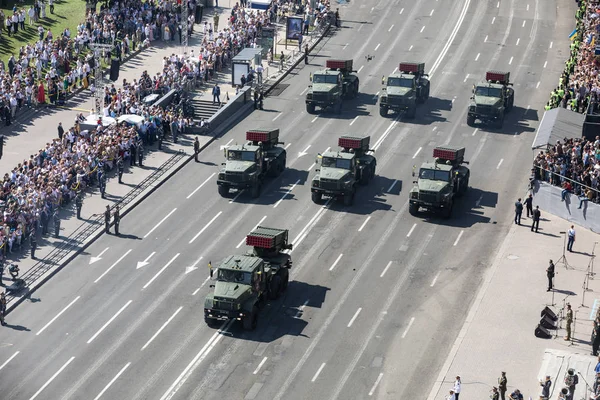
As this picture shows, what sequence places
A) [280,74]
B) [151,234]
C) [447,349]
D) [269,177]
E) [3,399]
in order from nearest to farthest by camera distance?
[3,399], [447,349], [151,234], [269,177], [280,74]

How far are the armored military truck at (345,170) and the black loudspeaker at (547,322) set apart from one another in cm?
1683

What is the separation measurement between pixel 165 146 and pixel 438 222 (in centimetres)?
1964

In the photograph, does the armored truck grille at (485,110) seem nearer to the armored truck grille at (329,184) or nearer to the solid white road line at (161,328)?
the armored truck grille at (329,184)

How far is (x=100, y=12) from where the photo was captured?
326 feet

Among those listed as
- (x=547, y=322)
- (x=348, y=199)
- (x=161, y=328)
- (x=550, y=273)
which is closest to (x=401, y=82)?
(x=348, y=199)

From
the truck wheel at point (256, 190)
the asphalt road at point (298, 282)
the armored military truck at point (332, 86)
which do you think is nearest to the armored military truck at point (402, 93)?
the asphalt road at point (298, 282)

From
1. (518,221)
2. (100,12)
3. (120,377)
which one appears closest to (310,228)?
(518,221)

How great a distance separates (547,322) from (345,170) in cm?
1792

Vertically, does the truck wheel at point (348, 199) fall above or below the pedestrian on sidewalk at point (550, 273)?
below

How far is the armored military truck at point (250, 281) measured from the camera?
57594mm

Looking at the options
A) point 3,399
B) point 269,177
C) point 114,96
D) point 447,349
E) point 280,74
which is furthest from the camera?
point 280,74

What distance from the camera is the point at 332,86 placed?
86625mm

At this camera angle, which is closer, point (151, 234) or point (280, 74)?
point (151, 234)

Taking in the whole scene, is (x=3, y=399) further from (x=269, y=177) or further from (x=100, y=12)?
(x=100, y=12)
